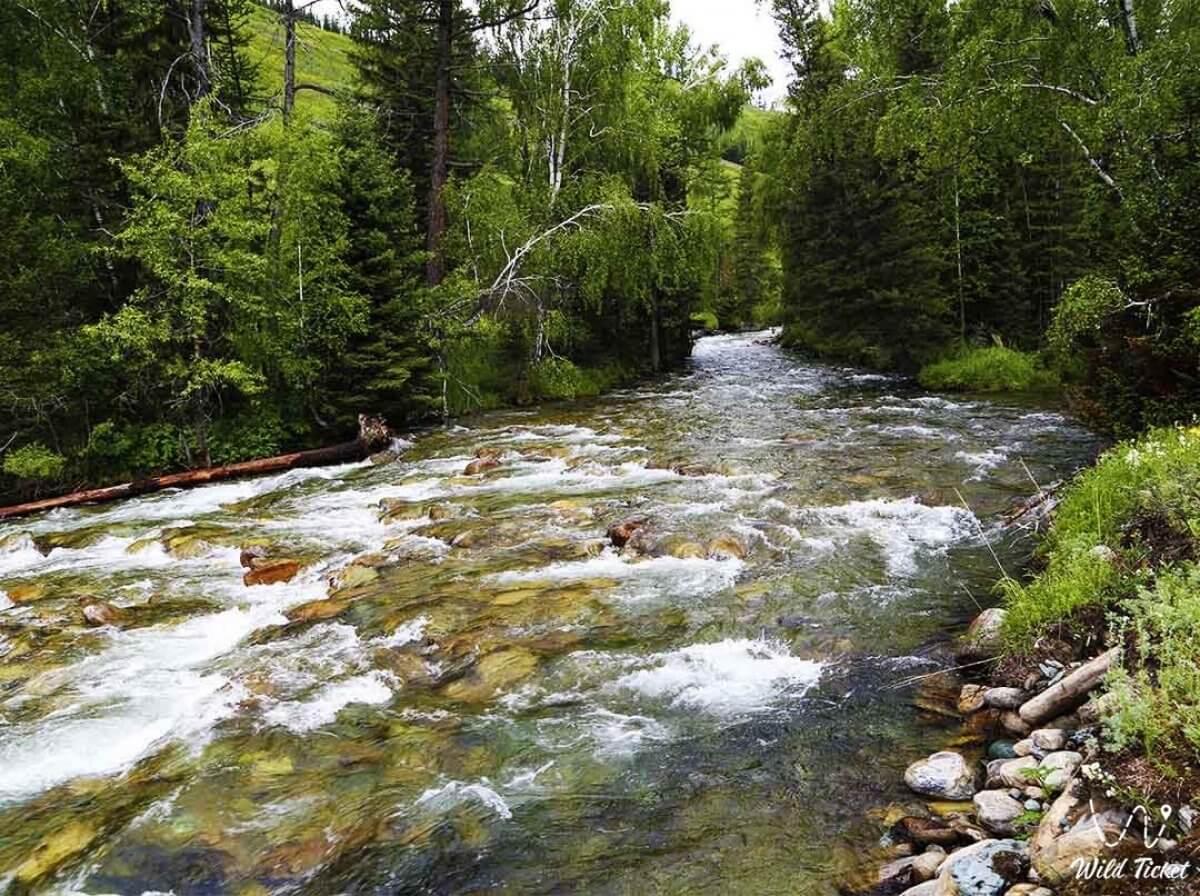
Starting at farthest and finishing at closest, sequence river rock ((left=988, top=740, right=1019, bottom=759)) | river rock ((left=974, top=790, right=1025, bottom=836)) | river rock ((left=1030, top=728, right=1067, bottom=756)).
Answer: river rock ((left=988, top=740, right=1019, bottom=759))
river rock ((left=1030, top=728, right=1067, bottom=756))
river rock ((left=974, top=790, right=1025, bottom=836))

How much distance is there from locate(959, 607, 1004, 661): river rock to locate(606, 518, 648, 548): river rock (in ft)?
14.6

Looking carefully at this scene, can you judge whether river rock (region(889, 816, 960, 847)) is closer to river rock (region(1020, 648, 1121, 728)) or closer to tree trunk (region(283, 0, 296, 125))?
river rock (region(1020, 648, 1121, 728))

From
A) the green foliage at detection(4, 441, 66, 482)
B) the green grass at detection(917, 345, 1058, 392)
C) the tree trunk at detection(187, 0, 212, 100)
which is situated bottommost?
the green foliage at detection(4, 441, 66, 482)

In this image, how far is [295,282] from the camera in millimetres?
16984

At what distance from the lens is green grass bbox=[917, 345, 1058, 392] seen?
22938 mm

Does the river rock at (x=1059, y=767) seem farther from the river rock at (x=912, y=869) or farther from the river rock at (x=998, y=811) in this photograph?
the river rock at (x=912, y=869)

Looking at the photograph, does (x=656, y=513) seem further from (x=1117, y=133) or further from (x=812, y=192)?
(x=812, y=192)

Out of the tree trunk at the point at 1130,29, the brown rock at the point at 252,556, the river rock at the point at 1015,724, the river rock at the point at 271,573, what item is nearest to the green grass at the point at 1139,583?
the river rock at the point at 1015,724

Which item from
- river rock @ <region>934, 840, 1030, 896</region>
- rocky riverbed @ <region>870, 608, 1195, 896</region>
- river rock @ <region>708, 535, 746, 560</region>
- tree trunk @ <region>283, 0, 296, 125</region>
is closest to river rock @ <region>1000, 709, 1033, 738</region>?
rocky riverbed @ <region>870, 608, 1195, 896</region>

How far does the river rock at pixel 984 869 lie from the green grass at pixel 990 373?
2200 centimetres

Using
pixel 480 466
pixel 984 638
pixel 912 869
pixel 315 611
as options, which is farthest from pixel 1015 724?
pixel 480 466

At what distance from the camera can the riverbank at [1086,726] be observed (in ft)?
11.0

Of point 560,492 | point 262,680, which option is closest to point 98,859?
point 262,680

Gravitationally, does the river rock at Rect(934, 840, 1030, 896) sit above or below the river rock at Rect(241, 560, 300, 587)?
above
